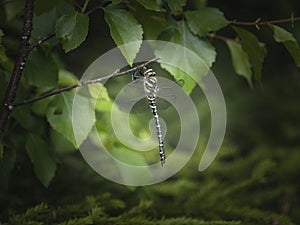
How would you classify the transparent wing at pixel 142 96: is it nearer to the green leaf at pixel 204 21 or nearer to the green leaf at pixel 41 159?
the green leaf at pixel 204 21

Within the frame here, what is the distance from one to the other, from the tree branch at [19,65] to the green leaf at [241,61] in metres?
0.67

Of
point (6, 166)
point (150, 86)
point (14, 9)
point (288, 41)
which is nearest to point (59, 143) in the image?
point (6, 166)

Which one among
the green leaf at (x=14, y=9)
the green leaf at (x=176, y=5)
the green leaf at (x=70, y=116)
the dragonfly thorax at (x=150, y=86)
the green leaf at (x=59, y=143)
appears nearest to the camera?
the dragonfly thorax at (x=150, y=86)

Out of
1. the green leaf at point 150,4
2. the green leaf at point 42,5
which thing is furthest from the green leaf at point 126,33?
the green leaf at point 42,5

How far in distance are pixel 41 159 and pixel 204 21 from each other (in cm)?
64

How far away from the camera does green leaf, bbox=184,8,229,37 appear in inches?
53.3

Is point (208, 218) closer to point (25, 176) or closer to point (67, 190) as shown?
point (67, 190)

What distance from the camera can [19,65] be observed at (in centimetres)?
121

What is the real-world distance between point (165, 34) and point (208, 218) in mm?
610

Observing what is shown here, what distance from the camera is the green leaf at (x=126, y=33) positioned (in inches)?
46.9

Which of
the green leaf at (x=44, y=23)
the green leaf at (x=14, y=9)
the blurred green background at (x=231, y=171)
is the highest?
the green leaf at (x=14, y=9)

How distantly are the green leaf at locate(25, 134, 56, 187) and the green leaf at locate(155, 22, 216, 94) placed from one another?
1.51 feet

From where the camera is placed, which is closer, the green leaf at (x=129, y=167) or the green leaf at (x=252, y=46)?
the green leaf at (x=252, y=46)

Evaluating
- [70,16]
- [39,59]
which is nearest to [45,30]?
[39,59]
